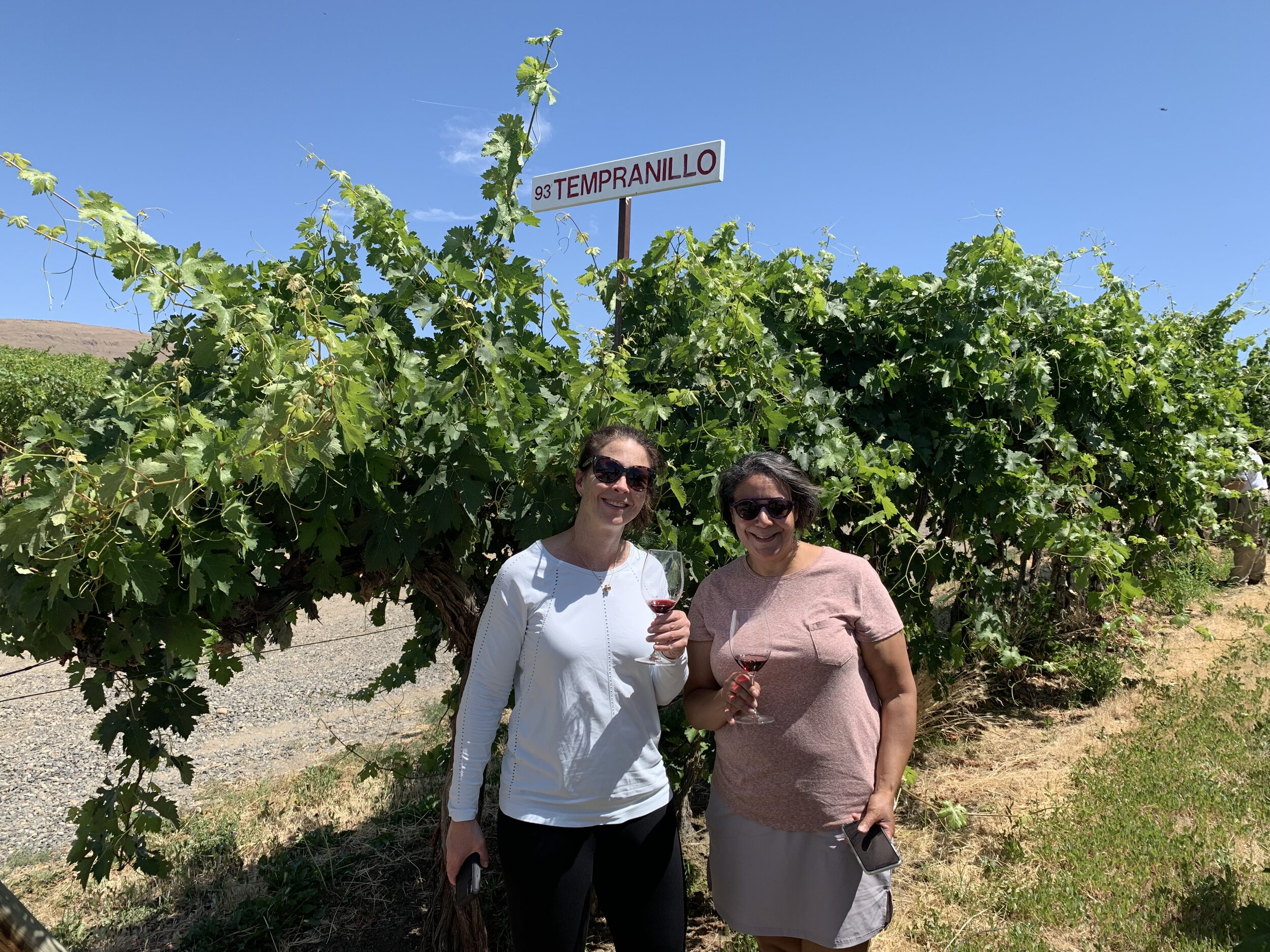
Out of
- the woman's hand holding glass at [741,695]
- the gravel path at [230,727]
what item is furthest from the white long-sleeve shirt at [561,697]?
the gravel path at [230,727]

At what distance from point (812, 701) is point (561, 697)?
575 mm

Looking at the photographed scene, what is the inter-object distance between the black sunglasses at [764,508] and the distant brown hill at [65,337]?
61.6 metres

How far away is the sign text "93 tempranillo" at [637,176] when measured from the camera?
2979 mm

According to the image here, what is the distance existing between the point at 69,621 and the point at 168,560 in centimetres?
23

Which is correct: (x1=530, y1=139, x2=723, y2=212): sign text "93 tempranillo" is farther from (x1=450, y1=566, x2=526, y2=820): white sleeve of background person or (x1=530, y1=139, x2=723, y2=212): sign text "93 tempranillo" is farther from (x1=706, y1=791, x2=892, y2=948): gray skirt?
(x1=706, y1=791, x2=892, y2=948): gray skirt

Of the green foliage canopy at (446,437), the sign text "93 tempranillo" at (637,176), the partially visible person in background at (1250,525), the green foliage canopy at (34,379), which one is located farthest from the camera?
the green foliage canopy at (34,379)

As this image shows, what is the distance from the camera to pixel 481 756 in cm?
188

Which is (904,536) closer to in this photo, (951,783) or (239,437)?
(951,783)

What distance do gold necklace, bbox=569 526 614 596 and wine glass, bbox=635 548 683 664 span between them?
85 millimetres

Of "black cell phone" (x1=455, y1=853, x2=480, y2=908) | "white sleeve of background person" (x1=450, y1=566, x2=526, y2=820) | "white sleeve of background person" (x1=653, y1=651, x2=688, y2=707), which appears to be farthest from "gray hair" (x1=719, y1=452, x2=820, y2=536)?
"black cell phone" (x1=455, y1=853, x2=480, y2=908)

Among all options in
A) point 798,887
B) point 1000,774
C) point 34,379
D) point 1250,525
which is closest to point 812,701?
point 798,887

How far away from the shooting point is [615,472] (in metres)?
1.93

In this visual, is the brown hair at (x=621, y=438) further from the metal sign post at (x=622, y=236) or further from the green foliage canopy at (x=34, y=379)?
the green foliage canopy at (x=34, y=379)

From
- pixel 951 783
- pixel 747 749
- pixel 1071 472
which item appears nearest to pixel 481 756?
pixel 747 749
